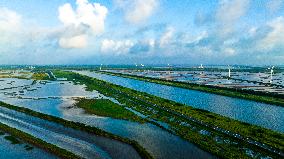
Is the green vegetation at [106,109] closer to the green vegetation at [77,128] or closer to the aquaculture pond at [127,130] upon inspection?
the aquaculture pond at [127,130]

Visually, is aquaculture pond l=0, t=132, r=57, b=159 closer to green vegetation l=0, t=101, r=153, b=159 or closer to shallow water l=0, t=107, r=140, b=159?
green vegetation l=0, t=101, r=153, b=159

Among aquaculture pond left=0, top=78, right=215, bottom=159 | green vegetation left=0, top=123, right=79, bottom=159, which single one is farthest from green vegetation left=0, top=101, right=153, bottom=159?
aquaculture pond left=0, top=78, right=215, bottom=159

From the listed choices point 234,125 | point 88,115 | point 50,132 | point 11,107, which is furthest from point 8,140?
point 234,125

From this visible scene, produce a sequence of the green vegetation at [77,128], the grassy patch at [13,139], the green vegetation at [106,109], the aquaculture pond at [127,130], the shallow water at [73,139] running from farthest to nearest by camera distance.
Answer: the green vegetation at [106,109] < the grassy patch at [13,139] < the shallow water at [73,139] < the aquaculture pond at [127,130] < the green vegetation at [77,128]

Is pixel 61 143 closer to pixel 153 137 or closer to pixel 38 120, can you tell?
pixel 153 137

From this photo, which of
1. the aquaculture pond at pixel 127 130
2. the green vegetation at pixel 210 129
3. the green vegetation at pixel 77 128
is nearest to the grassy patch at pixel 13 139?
the green vegetation at pixel 77 128

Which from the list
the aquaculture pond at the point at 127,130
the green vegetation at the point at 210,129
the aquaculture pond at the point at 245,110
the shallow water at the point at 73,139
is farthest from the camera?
the aquaculture pond at the point at 245,110
